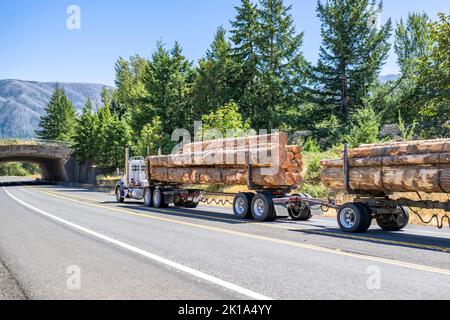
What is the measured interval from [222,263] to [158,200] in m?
13.6

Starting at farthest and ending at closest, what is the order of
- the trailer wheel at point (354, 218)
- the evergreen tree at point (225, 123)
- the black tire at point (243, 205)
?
the evergreen tree at point (225, 123) → the black tire at point (243, 205) → the trailer wheel at point (354, 218)

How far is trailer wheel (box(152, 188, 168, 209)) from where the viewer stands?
20375 millimetres

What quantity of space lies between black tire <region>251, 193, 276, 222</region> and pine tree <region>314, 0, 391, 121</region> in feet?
87.8

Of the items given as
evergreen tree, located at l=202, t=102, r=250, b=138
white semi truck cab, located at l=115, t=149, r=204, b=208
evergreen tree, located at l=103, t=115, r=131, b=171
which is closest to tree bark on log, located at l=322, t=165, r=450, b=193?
white semi truck cab, located at l=115, t=149, r=204, b=208

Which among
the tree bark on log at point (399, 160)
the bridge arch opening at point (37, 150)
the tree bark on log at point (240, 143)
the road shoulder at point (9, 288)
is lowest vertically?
the road shoulder at point (9, 288)

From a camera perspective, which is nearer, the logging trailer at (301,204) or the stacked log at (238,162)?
the logging trailer at (301,204)

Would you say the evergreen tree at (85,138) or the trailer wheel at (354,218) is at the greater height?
the evergreen tree at (85,138)

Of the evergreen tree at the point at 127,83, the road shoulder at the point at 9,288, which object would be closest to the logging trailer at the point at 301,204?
the road shoulder at the point at 9,288

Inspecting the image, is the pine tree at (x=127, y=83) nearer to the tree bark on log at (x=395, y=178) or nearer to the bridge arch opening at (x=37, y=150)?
the bridge arch opening at (x=37, y=150)

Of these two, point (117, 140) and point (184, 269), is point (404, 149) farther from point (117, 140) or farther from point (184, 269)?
point (117, 140)

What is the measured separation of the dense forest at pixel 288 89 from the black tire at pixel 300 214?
14.3 meters

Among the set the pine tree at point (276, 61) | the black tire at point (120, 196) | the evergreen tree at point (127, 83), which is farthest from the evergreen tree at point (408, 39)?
the black tire at point (120, 196)

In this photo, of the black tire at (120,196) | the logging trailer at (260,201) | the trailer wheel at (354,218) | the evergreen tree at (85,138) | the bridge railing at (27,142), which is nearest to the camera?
the trailer wheel at (354,218)

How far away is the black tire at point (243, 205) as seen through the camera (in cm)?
1465
